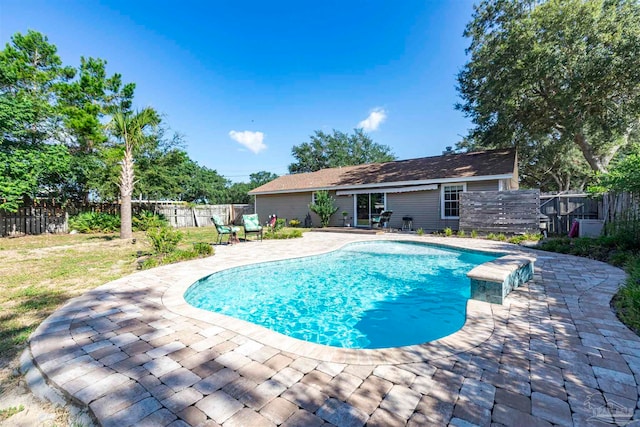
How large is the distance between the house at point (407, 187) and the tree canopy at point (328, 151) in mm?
16527

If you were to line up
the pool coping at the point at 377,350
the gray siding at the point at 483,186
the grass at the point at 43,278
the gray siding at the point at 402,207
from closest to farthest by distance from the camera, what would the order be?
the pool coping at the point at 377,350, the grass at the point at 43,278, the gray siding at the point at 483,186, the gray siding at the point at 402,207

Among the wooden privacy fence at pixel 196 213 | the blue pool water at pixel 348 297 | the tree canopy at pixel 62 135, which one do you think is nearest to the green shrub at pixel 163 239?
the blue pool water at pixel 348 297

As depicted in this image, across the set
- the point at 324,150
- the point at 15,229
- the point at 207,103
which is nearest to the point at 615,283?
the point at 207,103

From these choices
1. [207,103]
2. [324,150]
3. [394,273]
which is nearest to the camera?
[394,273]

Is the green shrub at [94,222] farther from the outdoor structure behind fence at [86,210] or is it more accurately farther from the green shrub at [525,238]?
the green shrub at [525,238]

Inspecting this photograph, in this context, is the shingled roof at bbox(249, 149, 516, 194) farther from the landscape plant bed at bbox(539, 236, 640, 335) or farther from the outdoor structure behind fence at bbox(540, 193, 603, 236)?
the landscape plant bed at bbox(539, 236, 640, 335)

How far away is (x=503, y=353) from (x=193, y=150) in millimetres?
21266

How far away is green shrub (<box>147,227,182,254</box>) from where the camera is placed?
22.3 feet

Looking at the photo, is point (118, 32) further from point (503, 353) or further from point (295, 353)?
point (503, 353)

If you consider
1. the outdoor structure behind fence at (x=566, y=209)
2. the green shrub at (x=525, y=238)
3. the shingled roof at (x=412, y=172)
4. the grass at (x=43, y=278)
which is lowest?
the grass at (x=43, y=278)

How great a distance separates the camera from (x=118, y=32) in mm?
10547

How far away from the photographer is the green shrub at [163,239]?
680cm

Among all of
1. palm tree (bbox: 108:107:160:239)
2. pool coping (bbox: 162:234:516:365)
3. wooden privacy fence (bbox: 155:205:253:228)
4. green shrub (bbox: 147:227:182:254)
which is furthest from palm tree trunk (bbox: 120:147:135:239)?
pool coping (bbox: 162:234:516:365)

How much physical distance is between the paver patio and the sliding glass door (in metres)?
12.0
